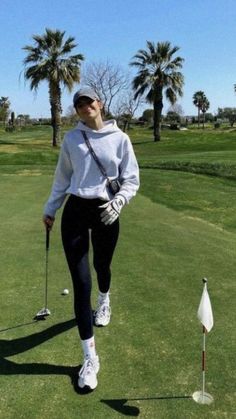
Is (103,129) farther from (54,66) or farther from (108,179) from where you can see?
(54,66)

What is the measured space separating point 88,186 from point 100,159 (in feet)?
0.74

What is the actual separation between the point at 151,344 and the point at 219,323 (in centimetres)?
72

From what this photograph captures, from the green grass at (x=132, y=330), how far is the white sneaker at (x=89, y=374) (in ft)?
0.17

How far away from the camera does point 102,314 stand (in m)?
4.30

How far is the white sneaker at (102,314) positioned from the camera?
4230 millimetres

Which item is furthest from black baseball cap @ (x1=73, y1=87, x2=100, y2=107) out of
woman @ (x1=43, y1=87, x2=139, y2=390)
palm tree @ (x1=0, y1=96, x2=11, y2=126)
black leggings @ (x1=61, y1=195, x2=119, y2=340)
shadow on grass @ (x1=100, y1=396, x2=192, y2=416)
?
palm tree @ (x1=0, y1=96, x2=11, y2=126)

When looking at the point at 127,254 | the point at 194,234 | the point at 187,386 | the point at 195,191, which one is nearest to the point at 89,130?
the point at 187,386

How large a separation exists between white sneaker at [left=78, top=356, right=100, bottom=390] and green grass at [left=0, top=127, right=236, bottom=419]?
0.05m

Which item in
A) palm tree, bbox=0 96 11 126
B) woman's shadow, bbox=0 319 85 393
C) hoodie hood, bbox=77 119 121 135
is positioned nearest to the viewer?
woman's shadow, bbox=0 319 85 393

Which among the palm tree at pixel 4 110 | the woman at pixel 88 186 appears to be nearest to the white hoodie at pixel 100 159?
the woman at pixel 88 186

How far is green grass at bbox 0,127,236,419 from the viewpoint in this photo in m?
3.13

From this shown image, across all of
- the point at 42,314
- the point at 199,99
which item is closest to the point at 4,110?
the point at 199,99

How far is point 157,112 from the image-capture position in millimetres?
42531

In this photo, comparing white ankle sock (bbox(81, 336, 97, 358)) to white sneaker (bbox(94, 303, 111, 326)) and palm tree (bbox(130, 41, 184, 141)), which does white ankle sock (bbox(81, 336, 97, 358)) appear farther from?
palm tree (bbox(130, 41, 184, 141))
